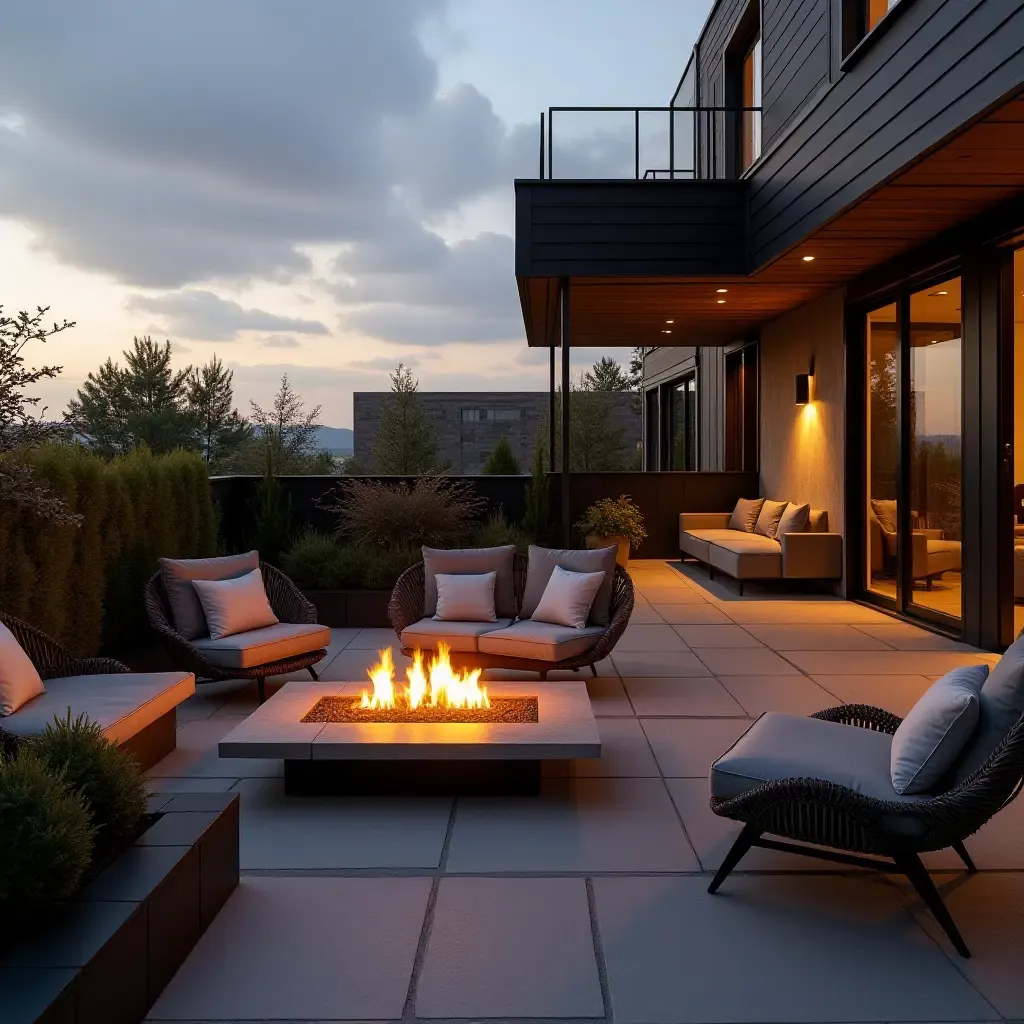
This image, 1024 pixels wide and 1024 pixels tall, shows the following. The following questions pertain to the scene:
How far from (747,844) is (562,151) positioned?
275 inches

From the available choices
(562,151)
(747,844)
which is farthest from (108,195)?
(747,844)

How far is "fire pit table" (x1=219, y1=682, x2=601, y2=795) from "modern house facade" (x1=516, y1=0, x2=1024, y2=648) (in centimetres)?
333

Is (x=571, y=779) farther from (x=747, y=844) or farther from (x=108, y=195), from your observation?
(x=108, y=195)

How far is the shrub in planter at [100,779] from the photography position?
7.47 feet

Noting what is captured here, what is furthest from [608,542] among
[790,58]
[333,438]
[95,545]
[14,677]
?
[333,438]

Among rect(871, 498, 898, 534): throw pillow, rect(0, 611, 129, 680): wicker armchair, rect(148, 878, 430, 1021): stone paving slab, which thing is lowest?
rect(148, 878, 430, 1021): stone paving slab

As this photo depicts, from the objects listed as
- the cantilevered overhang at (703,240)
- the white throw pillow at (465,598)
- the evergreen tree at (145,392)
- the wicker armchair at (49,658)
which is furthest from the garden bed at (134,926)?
the evergreen tree at (145,392)

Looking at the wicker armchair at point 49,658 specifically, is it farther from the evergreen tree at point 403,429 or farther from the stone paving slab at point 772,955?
the evergreen tree at point 403,429

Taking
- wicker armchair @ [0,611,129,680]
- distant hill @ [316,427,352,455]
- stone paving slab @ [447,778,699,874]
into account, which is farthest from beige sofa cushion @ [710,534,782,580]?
distant hill @ [316,427,352,455]

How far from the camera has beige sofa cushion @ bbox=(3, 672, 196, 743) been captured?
10.9 ft

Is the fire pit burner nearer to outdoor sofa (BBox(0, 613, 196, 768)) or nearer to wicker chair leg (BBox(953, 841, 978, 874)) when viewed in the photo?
outdoor sofa (BBox(0, 613, 196, 768))

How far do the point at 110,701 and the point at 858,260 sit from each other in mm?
6598

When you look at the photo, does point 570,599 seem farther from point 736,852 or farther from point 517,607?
point 736,852

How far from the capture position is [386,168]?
13.8 meters
